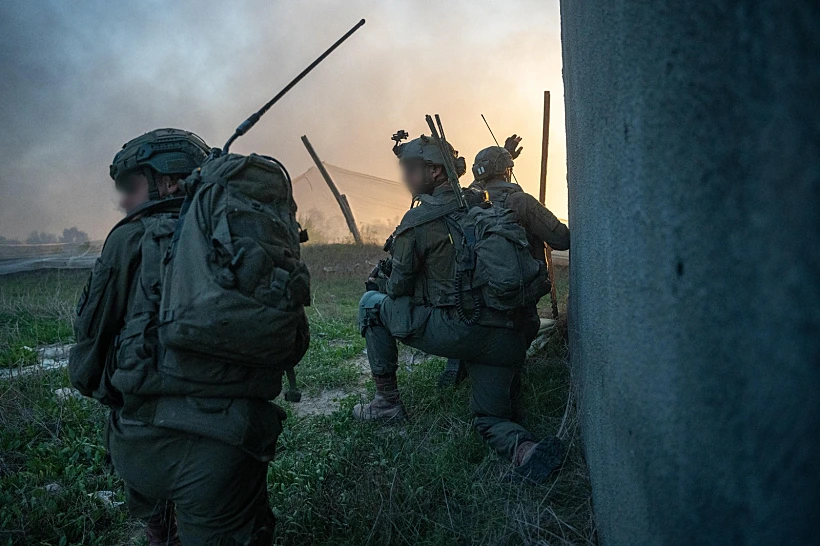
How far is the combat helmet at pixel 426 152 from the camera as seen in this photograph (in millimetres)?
3787

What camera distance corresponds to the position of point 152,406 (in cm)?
178

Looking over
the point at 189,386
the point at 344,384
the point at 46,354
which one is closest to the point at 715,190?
the point at 189,386

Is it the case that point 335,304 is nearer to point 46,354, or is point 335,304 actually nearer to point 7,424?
point 46,354

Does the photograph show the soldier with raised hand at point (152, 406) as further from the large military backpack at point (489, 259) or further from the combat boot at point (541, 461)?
the large military backpack at point (489, 259)

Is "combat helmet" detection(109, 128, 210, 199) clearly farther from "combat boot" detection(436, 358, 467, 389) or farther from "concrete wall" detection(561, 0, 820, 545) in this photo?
"combat boot" detection(436, 358, 467, 389)

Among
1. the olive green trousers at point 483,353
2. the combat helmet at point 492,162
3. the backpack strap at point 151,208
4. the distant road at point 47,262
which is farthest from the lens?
the distant road at point 47,262

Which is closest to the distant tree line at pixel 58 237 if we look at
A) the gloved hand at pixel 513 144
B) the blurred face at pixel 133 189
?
the gloved hand at pixel 513 144

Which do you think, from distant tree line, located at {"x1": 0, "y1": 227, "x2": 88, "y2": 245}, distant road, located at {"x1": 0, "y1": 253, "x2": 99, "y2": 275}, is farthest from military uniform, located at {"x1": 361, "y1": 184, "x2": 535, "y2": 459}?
distant tree line, located at {"x1": 0, "y1": 227, "x2": 88, "y2": 245}

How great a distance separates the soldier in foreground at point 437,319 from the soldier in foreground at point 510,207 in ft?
2.04

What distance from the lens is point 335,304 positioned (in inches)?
332

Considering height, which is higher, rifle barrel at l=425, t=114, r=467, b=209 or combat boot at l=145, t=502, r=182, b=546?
rifle barrel at l=425, t=114, r=467, b=209

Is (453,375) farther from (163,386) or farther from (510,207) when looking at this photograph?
(163,386)

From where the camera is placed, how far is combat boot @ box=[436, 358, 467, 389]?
428cm

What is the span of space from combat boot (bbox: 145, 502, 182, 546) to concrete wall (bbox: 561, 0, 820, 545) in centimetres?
177
